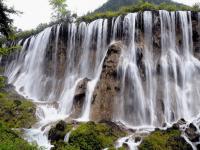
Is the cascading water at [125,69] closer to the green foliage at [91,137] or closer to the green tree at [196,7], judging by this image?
the green foliage at [91,137]

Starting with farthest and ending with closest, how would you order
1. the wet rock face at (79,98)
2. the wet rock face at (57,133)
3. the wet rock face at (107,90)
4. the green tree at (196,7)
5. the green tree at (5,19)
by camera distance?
1. the green tree at (196,7)
2. the wet rock face at (79,98)
3. the wet rock face at (107,90)
4. the wet rock face at (57,133)
5. the green tree at (5,19)

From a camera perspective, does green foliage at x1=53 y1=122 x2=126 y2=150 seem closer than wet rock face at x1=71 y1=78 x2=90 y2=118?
Yes

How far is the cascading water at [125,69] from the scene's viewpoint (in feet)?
90.5

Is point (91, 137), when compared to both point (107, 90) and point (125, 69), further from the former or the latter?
point (125, 69)

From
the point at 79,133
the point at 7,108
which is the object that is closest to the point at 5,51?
the point at 79,133

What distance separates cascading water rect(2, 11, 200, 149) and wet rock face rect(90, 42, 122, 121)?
0.56 meters

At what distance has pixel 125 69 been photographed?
29.4 meters

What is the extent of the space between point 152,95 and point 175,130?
24.7 ft

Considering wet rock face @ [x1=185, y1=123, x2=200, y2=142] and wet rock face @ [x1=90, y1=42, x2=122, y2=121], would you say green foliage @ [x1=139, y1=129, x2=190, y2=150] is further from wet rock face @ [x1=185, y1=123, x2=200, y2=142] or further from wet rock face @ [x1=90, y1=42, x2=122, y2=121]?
wet rock face @ [x1=90, y1=42, x2=122, y2=121]

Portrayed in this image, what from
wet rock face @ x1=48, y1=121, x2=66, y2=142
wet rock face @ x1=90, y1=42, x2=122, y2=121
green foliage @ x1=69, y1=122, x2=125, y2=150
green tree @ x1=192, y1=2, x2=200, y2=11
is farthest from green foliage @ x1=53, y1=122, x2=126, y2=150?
green tree @ x1=192, y1=2, x2=200, y2=11

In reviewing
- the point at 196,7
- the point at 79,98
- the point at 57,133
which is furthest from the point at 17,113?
the point at 196,7

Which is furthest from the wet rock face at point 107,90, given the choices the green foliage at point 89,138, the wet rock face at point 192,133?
the wet rock face at point 192,133

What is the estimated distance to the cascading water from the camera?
27578mm

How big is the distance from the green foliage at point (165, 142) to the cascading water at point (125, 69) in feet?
2.43
